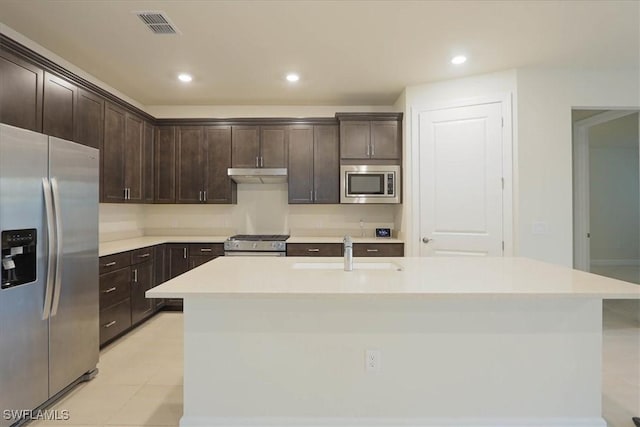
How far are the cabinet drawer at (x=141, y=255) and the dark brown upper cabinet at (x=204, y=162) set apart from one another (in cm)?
89

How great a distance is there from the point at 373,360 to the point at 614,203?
8.67 meters

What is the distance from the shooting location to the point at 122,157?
12.0 feet

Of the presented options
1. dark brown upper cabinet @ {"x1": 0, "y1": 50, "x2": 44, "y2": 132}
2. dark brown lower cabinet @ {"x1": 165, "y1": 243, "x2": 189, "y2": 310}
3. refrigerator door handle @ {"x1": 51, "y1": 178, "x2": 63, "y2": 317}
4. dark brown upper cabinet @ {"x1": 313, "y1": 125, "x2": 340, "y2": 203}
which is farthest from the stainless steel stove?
dark brown upper cabinet @ {"x1": 0, "y1": 50, "x2": 44, "y2": 132}

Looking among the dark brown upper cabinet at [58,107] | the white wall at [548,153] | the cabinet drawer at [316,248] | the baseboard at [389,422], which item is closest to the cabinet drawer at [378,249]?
the cabinet drawer at [316,248]

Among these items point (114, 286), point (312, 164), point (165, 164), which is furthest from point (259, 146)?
point (114, 286)

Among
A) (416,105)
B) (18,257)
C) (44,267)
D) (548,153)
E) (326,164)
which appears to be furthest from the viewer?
(326,164)

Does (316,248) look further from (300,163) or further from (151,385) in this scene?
(151,385)

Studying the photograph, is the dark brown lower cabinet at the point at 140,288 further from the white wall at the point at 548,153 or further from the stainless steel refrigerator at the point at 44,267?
the white wall at the point at 548,153

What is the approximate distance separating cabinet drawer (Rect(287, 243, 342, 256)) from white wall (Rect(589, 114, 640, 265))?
6981 millimetres

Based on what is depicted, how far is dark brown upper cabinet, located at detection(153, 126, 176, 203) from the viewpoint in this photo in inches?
170

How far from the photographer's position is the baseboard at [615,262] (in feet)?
24.9

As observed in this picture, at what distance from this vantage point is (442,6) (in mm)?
2328

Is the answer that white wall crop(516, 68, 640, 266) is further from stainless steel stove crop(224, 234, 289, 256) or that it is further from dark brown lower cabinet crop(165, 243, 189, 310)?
dark brown lower cabinet crop(165, 243, 189, 310)

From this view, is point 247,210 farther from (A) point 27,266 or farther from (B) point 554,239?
(B) point 554,239
